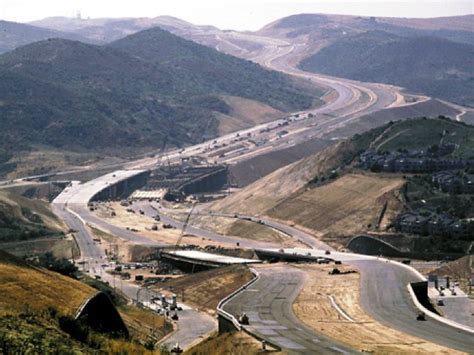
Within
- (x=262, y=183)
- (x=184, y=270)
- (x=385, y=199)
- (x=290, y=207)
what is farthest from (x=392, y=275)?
(x=262, y=183)

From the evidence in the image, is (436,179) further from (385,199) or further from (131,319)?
(131,319)

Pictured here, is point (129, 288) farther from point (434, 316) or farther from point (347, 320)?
point (434, 316)

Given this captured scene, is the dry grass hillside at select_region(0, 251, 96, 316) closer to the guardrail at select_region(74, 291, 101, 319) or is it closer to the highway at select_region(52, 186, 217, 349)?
the guardrail at select_region(74, 291, 101, 319)

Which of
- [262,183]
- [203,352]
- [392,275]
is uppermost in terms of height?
[203,352]

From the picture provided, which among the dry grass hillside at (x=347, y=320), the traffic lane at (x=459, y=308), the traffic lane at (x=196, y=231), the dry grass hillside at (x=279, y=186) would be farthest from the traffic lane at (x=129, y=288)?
the dry grass hillside at (x=279, y=186)

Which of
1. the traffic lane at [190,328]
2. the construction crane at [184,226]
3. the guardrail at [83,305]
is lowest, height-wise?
the construction crane at [184,226]

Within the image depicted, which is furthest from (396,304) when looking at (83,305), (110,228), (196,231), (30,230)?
(110,228)

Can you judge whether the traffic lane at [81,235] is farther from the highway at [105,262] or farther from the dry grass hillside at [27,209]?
the dry grass hillside at [27,209]
